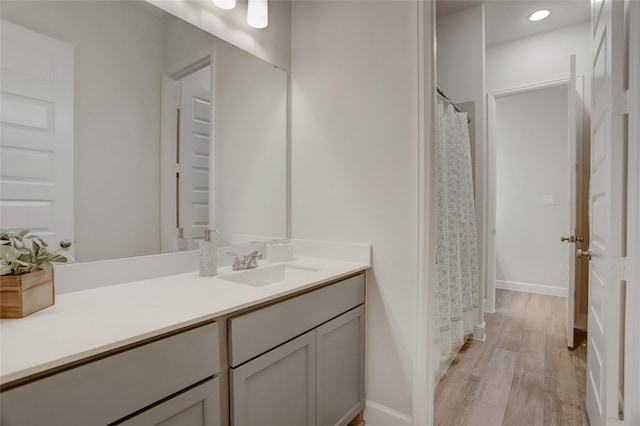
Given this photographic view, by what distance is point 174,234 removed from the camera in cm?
147

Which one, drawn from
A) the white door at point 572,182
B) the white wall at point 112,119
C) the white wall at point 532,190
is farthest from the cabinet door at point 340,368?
the white wall at point 532,190

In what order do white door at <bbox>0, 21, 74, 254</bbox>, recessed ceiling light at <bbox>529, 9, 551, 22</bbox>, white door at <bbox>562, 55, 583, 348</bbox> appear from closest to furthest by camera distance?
white door at <bbox>0, 21, 74, 254</bbox> → white door at <bbox>562, 55, 583, 348</bbox> → recessed ceiling light at <bbox>529, 9, 551, 22</bbox>

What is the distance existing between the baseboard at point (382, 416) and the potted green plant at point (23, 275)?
1483 mm

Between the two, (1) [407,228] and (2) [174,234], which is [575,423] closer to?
(1) [407,228]

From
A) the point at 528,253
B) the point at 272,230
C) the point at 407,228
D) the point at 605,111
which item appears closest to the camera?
the point at 605,111

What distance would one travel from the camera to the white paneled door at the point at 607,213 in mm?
1212

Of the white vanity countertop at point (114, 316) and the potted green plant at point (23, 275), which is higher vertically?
the potted green plant at point (23, 275)

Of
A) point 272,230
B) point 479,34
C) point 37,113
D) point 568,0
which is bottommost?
point 272,230

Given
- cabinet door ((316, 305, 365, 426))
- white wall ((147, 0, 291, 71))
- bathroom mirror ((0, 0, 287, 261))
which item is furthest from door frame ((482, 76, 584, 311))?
bathroom mirror ((0, 0, 287, 261))

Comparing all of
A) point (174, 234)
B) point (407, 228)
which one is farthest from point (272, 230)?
point (407, 228)

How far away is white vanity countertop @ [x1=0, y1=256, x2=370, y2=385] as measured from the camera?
26.7 inches

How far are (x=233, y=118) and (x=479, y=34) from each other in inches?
90.5

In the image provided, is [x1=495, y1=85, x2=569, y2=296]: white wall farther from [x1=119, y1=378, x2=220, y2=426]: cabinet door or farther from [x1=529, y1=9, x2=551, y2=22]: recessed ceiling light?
[x1=119, y1=378, x2=220, y2=426]: cabinet door

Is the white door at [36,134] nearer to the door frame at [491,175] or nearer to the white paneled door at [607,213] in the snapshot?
the white paneled door at [607,213]
